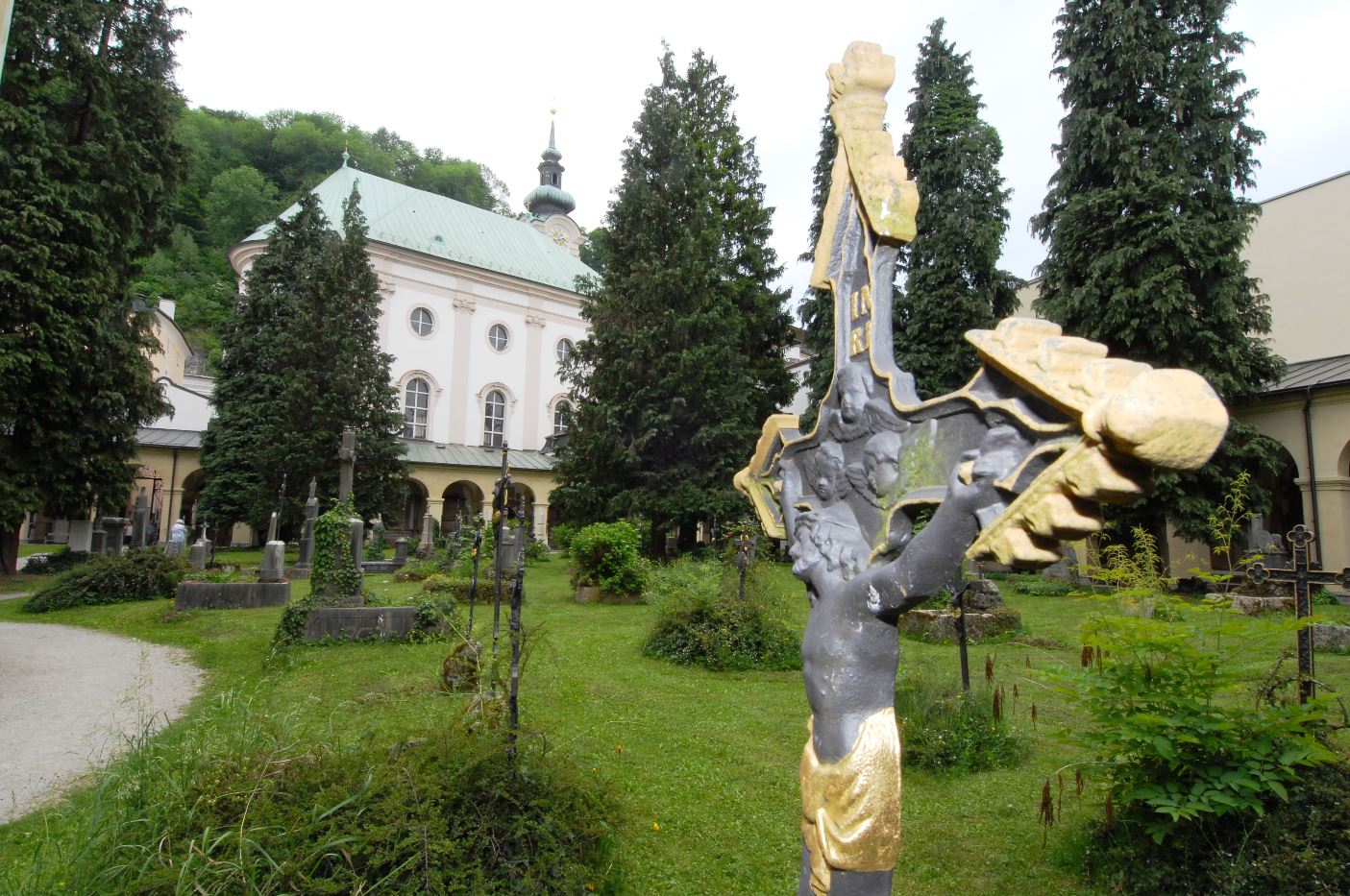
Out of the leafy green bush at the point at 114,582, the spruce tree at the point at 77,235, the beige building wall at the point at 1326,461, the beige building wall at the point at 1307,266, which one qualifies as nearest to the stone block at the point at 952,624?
the beige building wall at the point at 1326,461

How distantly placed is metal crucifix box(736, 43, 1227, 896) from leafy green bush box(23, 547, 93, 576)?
23.2 metres

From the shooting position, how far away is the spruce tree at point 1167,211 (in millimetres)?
17203

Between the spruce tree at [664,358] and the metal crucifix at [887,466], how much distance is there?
17.7m

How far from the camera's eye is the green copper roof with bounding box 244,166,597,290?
127 feet

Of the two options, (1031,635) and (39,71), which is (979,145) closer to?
(1031,635)

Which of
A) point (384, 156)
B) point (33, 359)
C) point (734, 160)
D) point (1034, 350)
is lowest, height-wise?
point (1034, 350)

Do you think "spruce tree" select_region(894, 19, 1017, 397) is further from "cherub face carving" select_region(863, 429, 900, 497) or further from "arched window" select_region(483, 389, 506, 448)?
"arched window" select_region(483, 389, 506, 448)

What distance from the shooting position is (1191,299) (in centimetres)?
1736

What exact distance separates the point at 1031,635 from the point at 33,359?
818 inches

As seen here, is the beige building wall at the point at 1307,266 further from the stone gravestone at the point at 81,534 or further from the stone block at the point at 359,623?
the stone gravestone at the point at 81,534

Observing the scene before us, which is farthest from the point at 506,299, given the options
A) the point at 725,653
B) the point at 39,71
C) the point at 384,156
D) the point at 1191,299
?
the point at 725,653

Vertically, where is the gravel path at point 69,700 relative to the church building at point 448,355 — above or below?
Result: below

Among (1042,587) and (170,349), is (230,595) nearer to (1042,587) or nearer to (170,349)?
(1042,587)

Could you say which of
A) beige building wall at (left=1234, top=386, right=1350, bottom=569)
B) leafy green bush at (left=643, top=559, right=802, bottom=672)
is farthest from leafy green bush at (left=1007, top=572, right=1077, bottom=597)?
leafy green bush at (left=643, top=559, right=802, bottom=672)
